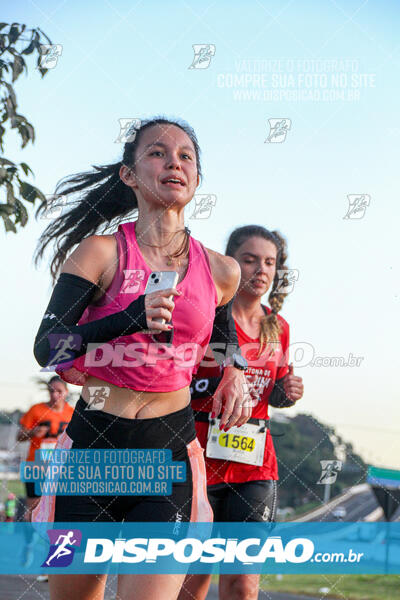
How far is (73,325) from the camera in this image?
7.18 feet

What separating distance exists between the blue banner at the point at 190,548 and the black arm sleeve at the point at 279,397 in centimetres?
57

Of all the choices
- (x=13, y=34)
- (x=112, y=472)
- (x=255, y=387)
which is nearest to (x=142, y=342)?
(x=112, y=472)

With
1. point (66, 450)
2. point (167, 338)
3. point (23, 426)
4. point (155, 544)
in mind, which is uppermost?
point (167, 338)

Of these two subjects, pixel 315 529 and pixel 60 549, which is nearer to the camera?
pixel 60 549

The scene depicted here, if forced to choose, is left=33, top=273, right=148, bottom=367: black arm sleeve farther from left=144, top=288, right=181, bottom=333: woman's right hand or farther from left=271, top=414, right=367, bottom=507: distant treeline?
left=271, top=414, right=367, bottom=507: distant treeline

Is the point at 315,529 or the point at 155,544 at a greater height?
the point at 155,544

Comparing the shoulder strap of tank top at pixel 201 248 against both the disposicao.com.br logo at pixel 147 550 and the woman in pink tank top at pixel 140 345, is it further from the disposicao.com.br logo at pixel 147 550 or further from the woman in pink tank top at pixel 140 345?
the disposicao.com.br logo at pixel 147 550

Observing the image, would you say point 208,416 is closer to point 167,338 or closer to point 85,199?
point 85,199

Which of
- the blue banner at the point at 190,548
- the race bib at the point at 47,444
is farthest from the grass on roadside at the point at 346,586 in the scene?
the blue banner at the point at 190,548

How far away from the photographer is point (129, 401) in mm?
2236

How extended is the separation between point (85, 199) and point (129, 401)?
1134 mm

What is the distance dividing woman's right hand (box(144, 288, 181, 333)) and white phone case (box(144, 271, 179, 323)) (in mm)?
16

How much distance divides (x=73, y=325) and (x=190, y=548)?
777 mm

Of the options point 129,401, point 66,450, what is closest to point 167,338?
point 129,401
